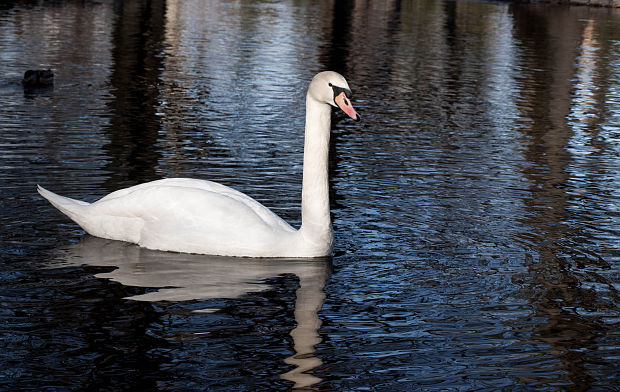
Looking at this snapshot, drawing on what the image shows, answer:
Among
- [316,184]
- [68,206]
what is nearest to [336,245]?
[316,184]

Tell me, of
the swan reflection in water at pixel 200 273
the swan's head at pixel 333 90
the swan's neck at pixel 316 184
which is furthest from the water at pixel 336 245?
the swan's head at pixel 333 90

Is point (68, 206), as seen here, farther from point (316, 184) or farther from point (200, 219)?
point (316, 184)

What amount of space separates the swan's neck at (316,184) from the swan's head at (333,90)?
19 centimetres

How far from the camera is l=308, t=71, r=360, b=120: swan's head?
856cm

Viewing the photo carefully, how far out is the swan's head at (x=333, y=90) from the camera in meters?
8.56

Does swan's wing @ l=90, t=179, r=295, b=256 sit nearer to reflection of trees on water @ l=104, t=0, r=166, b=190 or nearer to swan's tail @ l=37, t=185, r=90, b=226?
swan's tail @ l=37, t=185, r=90, b=226

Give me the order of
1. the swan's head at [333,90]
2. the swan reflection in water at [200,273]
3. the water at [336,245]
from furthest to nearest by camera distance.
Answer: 1. the swan's head at [333,90]
2. the swan reflection in water at [200,273]
3. the water at [336,245]

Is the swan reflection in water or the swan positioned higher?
the swan

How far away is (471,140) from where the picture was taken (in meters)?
16.4

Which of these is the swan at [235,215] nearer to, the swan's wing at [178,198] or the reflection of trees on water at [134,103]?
the swan's wing at [178,198]

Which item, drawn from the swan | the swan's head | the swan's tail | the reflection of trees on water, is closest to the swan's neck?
the swan

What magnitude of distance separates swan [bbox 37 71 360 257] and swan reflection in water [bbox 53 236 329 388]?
0.12m

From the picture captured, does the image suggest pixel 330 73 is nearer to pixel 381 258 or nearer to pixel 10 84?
pixel 381 258

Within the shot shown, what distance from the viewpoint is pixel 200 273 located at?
8.49 meters
